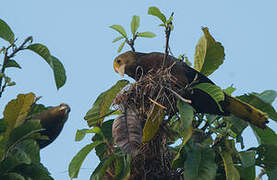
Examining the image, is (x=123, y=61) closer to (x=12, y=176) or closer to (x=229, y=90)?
(x=229, y=90)

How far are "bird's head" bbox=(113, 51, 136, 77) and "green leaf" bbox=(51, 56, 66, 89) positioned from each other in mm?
977

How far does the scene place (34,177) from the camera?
2.83 metres

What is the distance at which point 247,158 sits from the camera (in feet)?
10.2

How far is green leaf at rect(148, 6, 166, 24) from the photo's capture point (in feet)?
10.1

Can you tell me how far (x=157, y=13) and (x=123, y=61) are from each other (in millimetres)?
1298

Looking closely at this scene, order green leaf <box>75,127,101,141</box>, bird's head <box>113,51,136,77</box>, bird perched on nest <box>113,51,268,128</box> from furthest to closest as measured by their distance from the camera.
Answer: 1. bird's head <box>113,51,136,77</box>
2. green leaf <box>75,127,101,141</box>
3. bird perched on nest <box>113,51,268,128</box>

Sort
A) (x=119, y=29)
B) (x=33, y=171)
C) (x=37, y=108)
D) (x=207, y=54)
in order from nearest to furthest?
(x=33, y=171), (x=37, y=108), (x=207, y=54), (x=119, y=29)

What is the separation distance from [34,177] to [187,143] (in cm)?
104

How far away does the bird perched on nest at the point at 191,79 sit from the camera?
3432 mm

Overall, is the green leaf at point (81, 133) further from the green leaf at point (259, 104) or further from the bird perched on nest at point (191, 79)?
the green leaf at point (259, 104)

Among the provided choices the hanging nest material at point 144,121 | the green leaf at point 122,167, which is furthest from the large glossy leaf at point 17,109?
Result: the green leaf at point 122,167

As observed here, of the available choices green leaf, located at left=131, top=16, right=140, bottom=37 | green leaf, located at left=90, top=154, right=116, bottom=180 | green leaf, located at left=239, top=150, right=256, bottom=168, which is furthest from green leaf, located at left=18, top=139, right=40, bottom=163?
green leaf, located at left=131, top=16, right=140, bottom=37

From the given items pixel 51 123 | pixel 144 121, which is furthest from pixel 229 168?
pixel 51 123

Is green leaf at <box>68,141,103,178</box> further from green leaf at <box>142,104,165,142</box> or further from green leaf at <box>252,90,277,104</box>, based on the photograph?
green leaf at <box>252,90,277,104</box>
